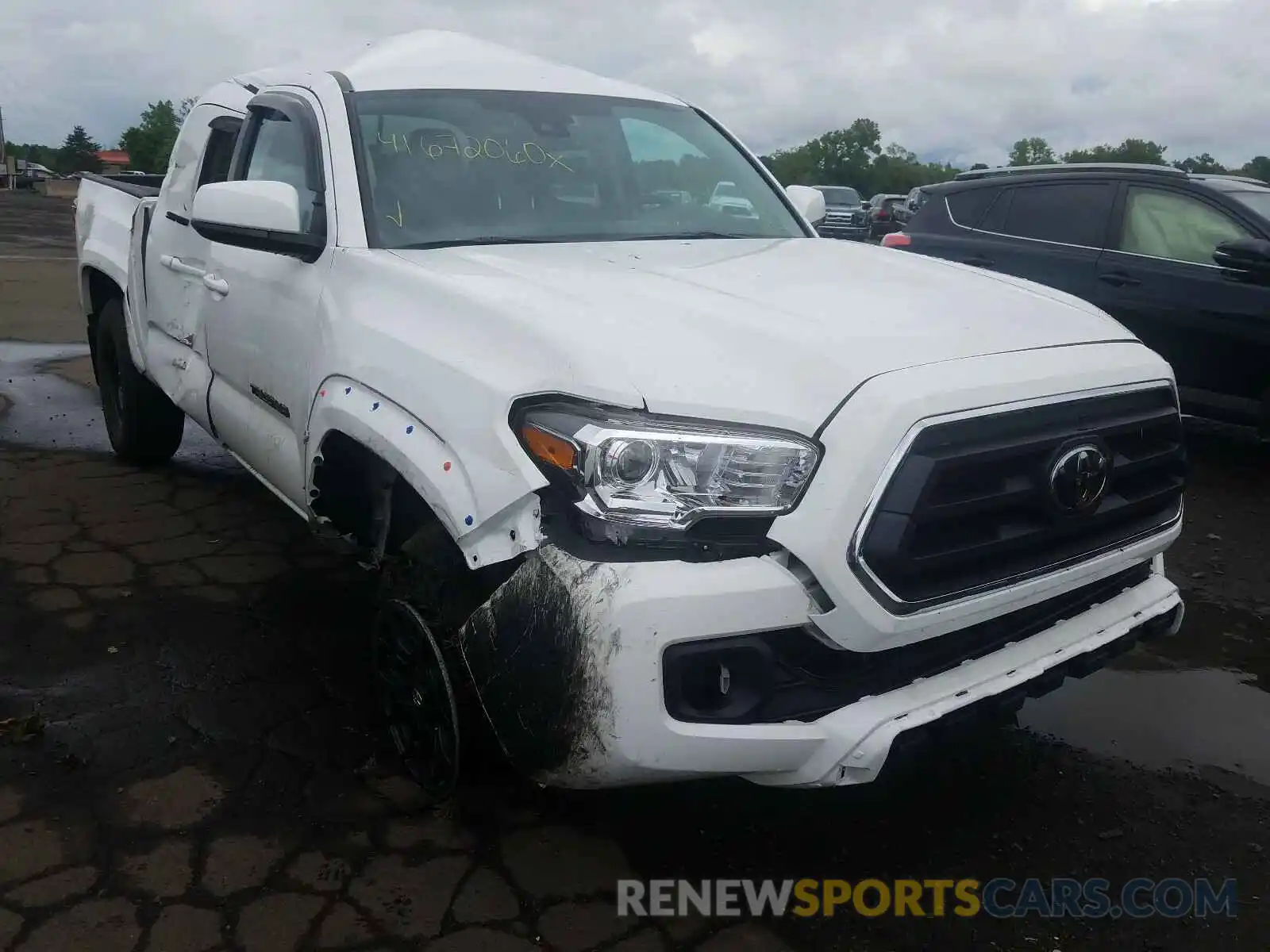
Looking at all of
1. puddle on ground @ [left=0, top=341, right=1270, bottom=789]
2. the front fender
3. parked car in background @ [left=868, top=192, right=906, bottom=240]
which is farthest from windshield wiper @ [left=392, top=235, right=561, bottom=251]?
parked car in background @ [left=868, top=192, right=906, bottom=240]

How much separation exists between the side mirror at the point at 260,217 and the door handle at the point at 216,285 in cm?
60

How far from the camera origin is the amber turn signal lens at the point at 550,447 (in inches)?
85.1

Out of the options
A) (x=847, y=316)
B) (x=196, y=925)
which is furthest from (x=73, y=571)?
(x=847, y=316)

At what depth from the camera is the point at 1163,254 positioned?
6285 mm

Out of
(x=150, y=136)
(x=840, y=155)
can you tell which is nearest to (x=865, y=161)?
(x=840, y=155)

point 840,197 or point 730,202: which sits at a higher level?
A: point 730,202

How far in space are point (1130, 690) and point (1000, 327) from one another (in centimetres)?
167

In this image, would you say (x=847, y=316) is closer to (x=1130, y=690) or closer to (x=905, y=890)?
(x=905, y=890)

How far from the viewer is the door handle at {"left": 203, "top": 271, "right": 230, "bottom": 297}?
3740mm

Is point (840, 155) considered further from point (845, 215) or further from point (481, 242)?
point (481, 242)

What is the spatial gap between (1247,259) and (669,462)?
484cm

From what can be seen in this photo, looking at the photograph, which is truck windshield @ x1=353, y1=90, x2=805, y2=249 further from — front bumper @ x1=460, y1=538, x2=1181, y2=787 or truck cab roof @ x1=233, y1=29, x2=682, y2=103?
front bumper @ x1=460, y1=538, x2=1181, y2=787

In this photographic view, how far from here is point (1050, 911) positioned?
251 cm

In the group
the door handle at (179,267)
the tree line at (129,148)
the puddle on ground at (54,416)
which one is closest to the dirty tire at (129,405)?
the puddle on ground at (54,416)
